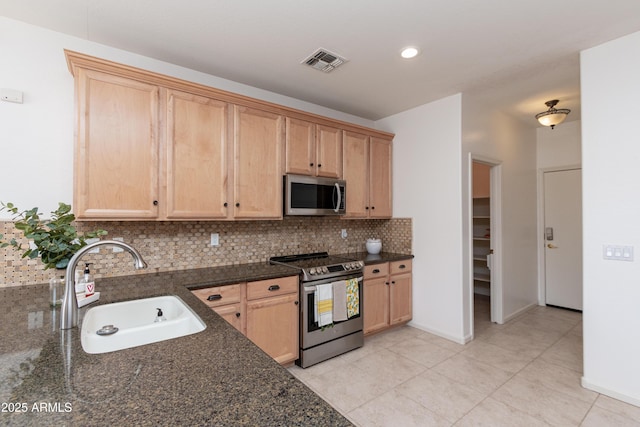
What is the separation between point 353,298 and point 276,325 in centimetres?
84

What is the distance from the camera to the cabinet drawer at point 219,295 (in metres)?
2.23

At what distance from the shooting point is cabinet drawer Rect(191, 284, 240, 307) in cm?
223

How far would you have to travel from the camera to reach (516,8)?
1942 millimetres

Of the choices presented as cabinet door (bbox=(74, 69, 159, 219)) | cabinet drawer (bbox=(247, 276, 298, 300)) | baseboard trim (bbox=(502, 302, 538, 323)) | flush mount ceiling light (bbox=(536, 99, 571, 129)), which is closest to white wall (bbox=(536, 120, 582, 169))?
flush mount ceiling light (bbox=(536, 99, 571, 129))

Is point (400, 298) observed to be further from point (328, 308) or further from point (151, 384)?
point (151, 384)

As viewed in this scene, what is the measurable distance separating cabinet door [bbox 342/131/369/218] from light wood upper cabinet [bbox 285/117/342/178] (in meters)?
0.11

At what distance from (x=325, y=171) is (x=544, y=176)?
3595 mm

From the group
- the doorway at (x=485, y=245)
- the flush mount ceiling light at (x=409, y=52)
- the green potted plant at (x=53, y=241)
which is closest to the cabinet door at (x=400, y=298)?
the doorway at (x=485, y=245)

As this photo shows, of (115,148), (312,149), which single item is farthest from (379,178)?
(115,148)

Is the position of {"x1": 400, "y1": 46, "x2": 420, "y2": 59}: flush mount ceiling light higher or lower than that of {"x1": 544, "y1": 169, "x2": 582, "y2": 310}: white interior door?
higher

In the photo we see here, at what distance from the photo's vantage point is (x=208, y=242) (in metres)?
2.83

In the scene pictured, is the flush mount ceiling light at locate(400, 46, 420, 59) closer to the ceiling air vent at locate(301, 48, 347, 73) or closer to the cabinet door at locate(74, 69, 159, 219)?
the ceiling air vent at locate(301, 48, 347, 73)

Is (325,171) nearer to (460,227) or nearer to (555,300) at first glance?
(460,227)

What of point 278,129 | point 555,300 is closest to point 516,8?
point 278,129
